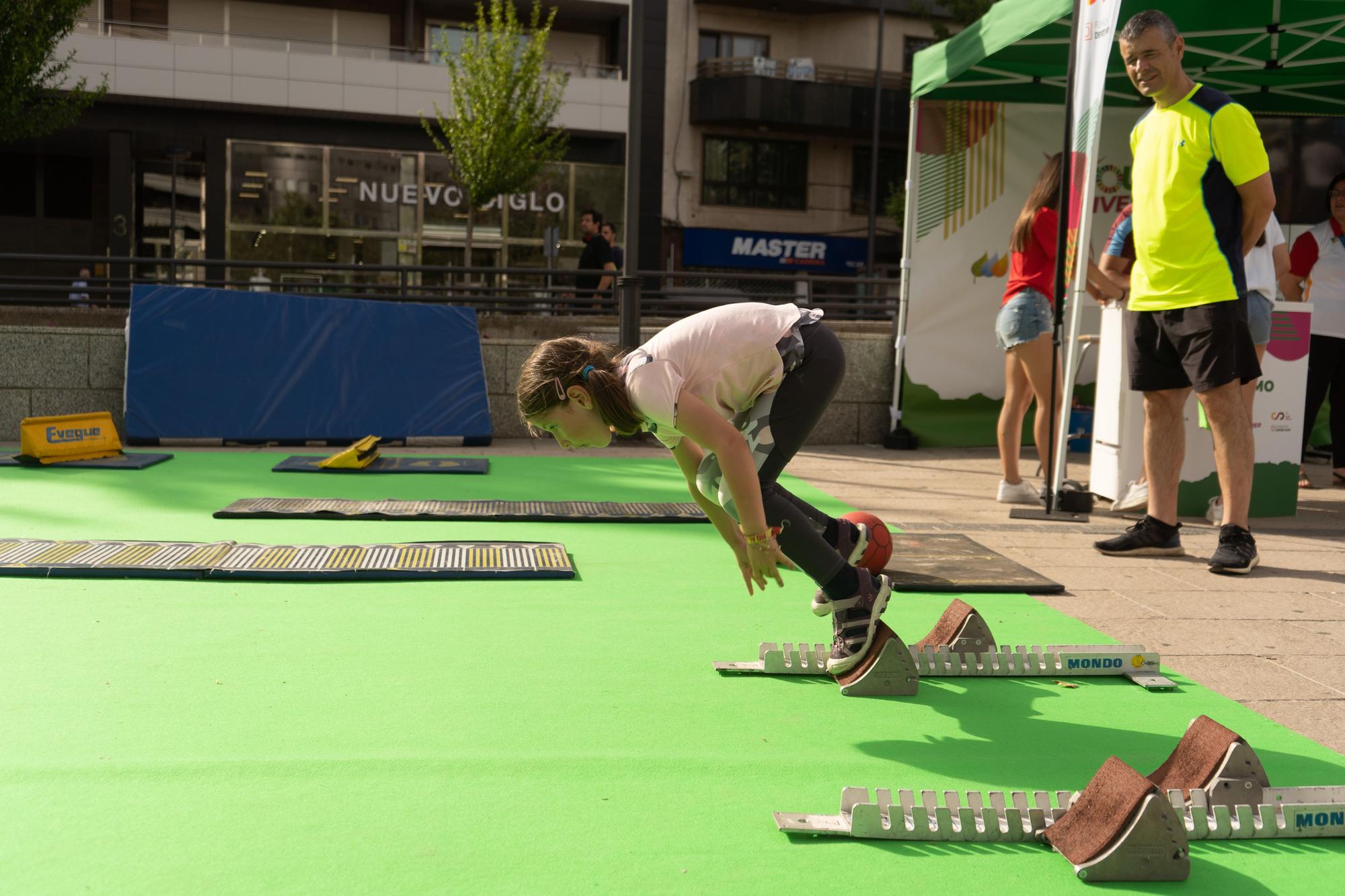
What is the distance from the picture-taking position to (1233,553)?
539cm

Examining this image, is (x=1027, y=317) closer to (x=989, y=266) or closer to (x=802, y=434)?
(x=802, y=434)

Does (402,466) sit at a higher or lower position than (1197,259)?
lower

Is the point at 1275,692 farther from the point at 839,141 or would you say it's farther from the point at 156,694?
the point at 839,141

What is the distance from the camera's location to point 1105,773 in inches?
97.1

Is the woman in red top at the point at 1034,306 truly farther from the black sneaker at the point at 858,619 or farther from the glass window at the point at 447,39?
the glass window at the point at 447,39

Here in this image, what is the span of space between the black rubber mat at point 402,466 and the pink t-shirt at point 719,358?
17.7 feet

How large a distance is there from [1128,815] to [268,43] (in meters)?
28.3

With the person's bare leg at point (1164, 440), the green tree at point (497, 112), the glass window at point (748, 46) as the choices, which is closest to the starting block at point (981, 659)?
the person's bare leg at point (1164, 440)

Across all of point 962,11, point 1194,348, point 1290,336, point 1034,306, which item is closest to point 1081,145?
point 1034,306

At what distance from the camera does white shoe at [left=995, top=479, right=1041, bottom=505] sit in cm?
770

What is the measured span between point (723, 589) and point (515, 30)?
71.4 feet

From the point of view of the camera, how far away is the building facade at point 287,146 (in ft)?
86.4

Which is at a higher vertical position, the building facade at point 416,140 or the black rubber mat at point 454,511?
the building facade at point 416,140

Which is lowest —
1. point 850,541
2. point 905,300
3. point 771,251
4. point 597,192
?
point 850,541
